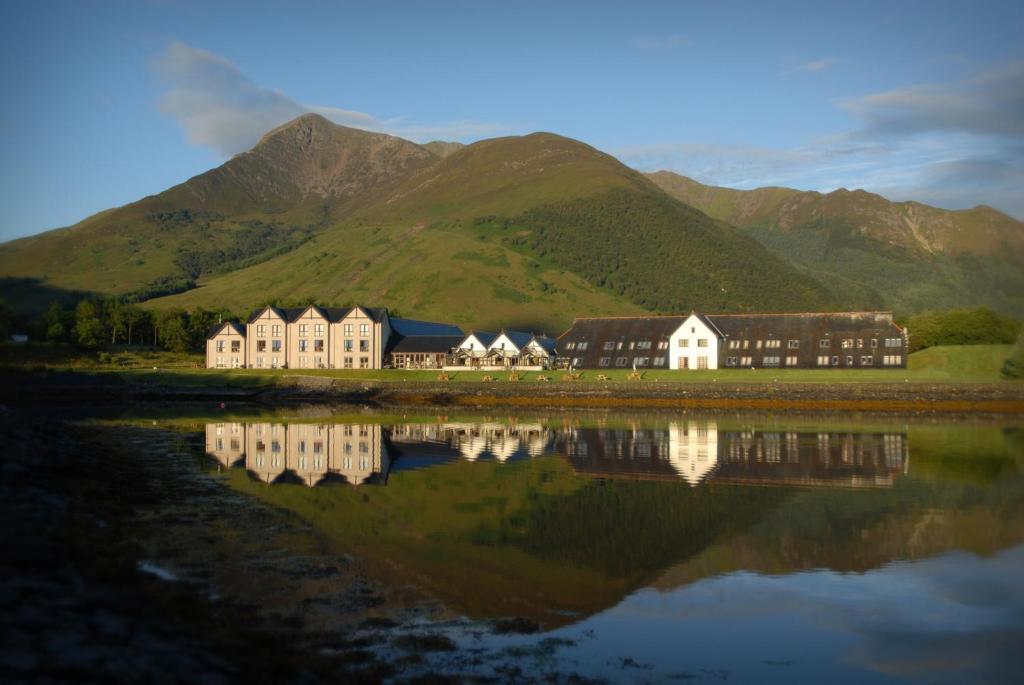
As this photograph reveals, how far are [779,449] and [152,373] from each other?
71.3 meters

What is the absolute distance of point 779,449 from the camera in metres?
41.1

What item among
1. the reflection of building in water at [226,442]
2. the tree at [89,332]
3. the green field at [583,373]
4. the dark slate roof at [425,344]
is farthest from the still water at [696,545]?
the tree at [89,332]

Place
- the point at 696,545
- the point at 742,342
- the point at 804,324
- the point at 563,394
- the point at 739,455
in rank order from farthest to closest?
the point at 742,342 → the point at 804,324 → the point at 563,394 → the point at 739,455 → the point at 696,545

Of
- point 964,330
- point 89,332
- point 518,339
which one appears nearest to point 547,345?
point 518,339

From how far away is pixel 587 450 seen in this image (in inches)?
1631

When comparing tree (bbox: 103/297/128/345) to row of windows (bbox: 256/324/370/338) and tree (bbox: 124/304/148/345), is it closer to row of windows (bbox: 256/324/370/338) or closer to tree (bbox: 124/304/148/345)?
tree (bbox: 124/304/148/345)

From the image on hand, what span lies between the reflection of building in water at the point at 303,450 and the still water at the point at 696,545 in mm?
255

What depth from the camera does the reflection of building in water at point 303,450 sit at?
33.0 metres

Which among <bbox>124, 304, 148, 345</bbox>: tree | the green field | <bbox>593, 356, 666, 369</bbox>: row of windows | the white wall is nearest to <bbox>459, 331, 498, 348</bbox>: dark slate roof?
the green field

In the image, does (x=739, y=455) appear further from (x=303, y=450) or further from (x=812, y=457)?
(x=303, y=450)

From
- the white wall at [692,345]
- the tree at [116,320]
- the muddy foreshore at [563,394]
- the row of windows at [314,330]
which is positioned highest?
the tree at [116,320]

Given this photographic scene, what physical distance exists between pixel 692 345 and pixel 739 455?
50.8 m

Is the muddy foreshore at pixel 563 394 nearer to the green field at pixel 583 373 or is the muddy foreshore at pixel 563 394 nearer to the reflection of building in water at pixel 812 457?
the green field at pixel 583 373

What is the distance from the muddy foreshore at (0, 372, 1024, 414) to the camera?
6538cm
